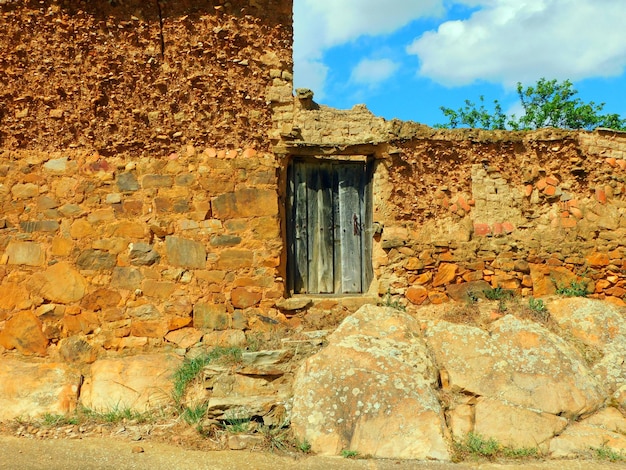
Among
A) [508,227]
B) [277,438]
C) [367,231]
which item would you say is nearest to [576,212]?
[508,227]

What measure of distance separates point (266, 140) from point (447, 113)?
12680mm

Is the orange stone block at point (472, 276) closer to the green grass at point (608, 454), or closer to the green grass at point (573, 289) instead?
the green grass at point (573, 289)

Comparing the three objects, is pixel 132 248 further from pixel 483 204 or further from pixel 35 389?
pixel 483 204

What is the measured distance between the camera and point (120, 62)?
17.8ft

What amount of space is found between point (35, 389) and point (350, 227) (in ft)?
11.0

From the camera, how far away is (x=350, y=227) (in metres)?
5.93

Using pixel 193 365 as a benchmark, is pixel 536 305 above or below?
above

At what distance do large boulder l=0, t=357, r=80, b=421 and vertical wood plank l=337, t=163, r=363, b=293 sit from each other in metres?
2.78

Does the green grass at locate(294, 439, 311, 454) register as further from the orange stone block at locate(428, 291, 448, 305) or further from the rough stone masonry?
the orange stone block at locate(428, 291, 448, 305)

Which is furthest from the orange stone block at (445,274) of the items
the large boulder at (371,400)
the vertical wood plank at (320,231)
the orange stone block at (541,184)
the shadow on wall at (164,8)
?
the shadow on wall at (164,8)

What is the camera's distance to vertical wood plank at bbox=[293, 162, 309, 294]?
19.1ft

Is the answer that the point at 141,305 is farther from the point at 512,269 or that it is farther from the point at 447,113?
the point at 447,113

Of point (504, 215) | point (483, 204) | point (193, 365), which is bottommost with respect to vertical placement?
point (193, 365)

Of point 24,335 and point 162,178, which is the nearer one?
point 24,335
